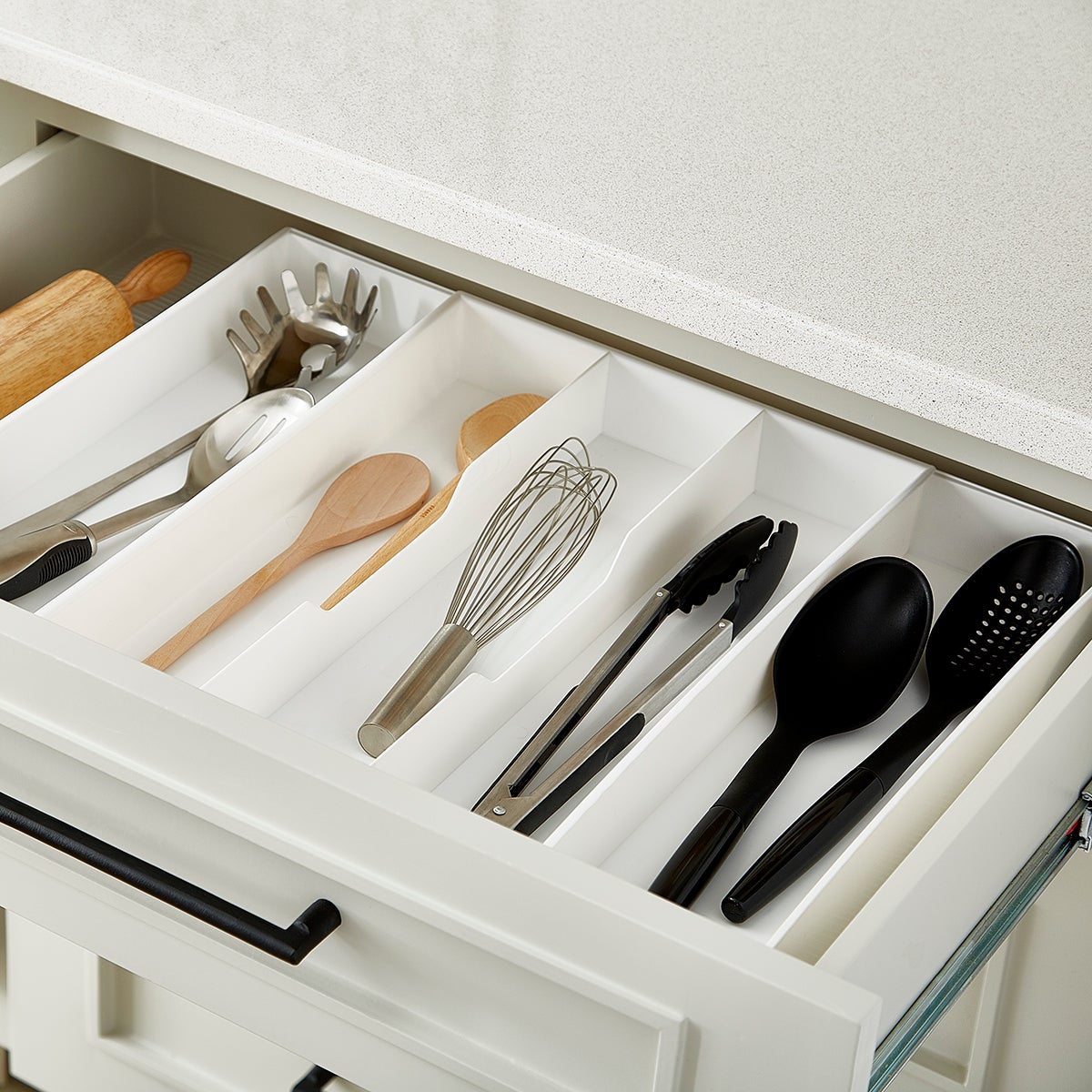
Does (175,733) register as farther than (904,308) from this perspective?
No

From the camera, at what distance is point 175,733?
1.73ft

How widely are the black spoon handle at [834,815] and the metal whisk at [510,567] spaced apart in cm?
19

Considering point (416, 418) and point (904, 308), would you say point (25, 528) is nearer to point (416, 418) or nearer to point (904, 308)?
point (416, 418)

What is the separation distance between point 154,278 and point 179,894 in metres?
0.52

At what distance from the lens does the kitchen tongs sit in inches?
25.6

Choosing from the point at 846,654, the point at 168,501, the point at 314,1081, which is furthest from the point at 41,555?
the point at 846,654

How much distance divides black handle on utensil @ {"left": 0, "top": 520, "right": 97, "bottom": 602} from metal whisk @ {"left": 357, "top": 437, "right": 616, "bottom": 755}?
191mm

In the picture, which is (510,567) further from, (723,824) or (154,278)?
(154,278)

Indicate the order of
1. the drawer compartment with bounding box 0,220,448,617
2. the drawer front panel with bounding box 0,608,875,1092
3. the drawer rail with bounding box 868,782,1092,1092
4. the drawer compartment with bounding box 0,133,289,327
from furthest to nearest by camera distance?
the drawer compartment with bounding box 0,133,289,327, the drawer compartment with bounding box 0,220,448,617, the drawer rail with bounding box 868,782,1092,1092, the drawer front panel with bounding box 0,608,875,1092

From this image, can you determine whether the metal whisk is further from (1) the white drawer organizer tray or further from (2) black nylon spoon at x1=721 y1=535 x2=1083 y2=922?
(2) black nylon spoon at x1=721 y1=535 x2=1083 y2=922

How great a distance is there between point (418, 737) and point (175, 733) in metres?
0.15

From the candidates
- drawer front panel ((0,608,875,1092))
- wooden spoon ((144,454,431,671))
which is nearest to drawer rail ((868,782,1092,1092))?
drawer front panel ((0,608,875,1092))

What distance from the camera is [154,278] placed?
0.95m

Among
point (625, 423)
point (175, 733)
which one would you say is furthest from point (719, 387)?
point (175, 733)
